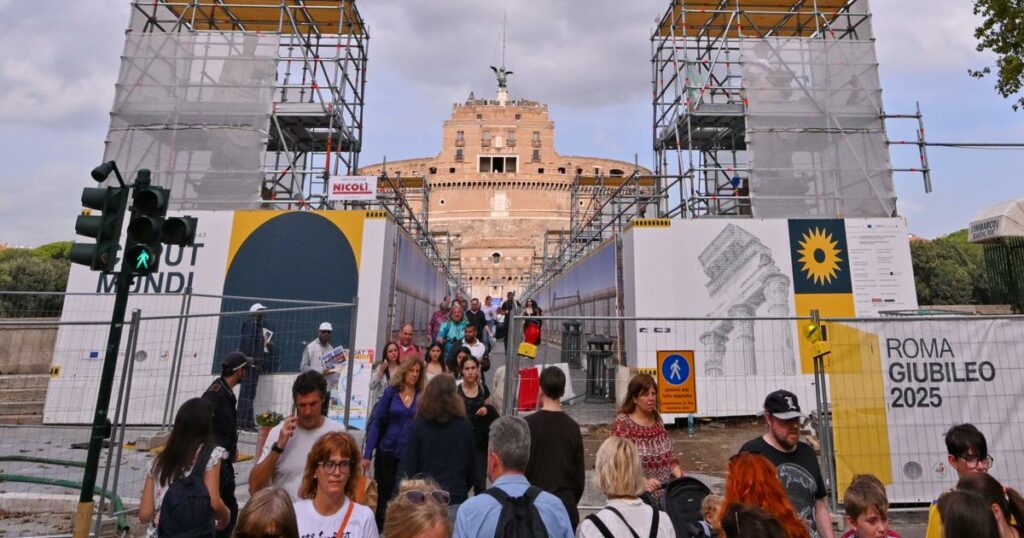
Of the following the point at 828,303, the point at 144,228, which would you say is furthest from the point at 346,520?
the point at 828,303

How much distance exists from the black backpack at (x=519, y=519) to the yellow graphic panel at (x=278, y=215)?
8.65 meters

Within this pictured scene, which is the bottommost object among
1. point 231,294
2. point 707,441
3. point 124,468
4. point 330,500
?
point 124,468

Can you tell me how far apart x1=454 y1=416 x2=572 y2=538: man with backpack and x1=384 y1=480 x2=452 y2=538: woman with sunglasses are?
321mm

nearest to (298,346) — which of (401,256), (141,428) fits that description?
(141,428)

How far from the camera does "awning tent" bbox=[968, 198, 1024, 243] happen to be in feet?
53.3

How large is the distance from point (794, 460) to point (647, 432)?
92cm

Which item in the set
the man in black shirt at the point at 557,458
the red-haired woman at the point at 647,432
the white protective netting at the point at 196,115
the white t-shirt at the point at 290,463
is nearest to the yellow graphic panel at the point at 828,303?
the red-haired woman at the point at 647,432

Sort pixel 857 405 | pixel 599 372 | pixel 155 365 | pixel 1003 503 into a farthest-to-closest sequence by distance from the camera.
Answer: pixel 599 372
pixel 155 365
pixel 857 405
pixel 1003 503

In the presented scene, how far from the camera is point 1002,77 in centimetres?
1114

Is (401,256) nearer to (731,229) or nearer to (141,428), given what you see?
(141,428)

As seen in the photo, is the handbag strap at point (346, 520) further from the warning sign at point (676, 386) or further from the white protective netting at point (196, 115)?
the white protective netting at point (196, 115)

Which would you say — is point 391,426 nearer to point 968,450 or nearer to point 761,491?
point 761,491

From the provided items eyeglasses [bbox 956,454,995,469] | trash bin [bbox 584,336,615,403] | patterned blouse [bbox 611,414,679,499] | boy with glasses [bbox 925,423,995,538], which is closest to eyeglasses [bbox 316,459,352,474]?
patterned blouse [bbox 611,414,679,499]

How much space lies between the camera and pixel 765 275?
11.0m
